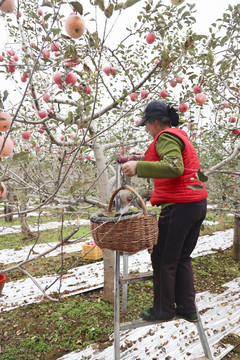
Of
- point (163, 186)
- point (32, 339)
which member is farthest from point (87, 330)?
point (163, 186)

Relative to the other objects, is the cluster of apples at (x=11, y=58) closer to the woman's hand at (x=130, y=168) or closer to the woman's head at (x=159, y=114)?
the woman's head at (x=159, y=114)

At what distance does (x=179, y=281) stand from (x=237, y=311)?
5.27 feet

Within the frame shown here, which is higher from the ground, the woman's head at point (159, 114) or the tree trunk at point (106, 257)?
the woman's head at point (159, 114)

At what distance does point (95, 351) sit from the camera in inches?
84.0

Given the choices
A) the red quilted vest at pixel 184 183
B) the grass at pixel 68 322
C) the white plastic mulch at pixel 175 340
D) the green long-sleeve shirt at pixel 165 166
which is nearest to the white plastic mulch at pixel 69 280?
the grass at pixel 68 322

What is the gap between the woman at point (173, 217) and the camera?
4.83 ft

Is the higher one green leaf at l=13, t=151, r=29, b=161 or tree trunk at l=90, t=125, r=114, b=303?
green leaf at l=13, t=151, r=29, b=161

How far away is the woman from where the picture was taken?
4.83 feet

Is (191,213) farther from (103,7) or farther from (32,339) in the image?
(32,339)

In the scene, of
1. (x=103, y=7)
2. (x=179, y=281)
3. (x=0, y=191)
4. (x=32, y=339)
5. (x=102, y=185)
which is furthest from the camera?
(x=102, y=185)

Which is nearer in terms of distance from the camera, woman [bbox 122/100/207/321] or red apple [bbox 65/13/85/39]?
red apple [bbox 65/13/85/39]

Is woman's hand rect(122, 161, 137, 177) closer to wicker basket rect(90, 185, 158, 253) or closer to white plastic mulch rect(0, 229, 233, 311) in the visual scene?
wicker basket rect(90, 185, 158, 253)

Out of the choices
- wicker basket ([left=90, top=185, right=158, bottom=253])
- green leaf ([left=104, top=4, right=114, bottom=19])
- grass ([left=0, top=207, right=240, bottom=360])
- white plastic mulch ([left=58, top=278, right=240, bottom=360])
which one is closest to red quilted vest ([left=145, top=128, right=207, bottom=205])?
wicker basket ([left=90, top=185, right=158, bottom=253])

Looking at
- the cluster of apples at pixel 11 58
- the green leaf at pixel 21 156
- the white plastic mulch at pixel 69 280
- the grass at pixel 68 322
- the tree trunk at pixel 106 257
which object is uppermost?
the cluster of apples at pixel 11 58
